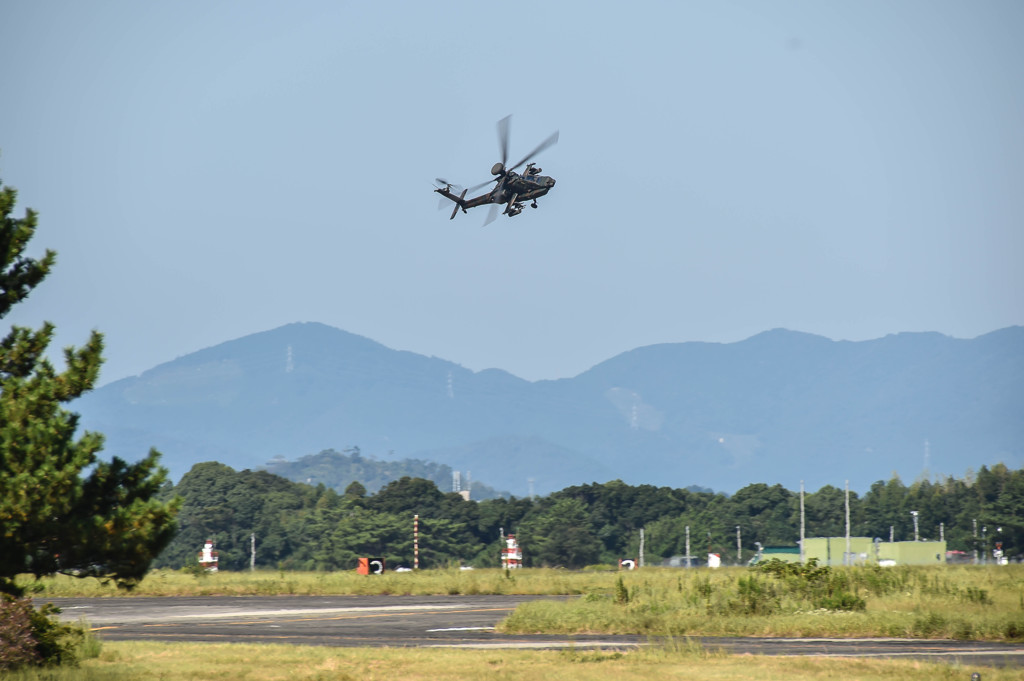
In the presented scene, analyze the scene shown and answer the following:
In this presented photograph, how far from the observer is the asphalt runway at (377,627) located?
91.9 ft

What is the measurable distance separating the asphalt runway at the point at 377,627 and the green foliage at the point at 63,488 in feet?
38.8

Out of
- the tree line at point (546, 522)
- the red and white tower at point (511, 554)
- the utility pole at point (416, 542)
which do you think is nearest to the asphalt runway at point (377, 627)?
the red and white tower at point (511, 554)

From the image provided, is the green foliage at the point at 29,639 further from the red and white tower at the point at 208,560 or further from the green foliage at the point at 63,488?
the red and white tower at the point at 208,560

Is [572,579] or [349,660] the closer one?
[349,660]

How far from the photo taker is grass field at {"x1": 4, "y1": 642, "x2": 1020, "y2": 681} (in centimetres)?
2270

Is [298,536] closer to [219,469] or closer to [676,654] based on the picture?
[219,469]

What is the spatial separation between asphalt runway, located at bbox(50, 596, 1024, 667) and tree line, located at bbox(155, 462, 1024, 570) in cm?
7971

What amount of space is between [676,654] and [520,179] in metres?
19.8

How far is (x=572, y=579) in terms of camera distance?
55.0m

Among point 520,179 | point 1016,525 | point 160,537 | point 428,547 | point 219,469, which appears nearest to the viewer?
point 160,537

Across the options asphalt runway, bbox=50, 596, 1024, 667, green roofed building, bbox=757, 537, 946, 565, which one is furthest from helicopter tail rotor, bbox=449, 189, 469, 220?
green roofed building, bbox=757, 537, 946, 565

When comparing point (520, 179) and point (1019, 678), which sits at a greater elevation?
point (520, 179)

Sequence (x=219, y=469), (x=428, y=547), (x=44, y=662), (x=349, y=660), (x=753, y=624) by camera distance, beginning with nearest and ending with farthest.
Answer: (x=44, y=662) → (x=349, y=660) → (x=753, y=624) → (x=428, y=547) → (x=219, y=469)

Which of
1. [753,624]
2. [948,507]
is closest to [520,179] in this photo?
[753,624]
